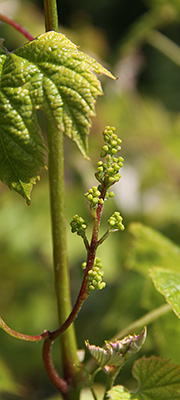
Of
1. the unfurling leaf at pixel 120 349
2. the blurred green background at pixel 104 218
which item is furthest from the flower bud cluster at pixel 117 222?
the blurred green background at pixel 104 218

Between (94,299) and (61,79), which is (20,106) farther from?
(94,299)

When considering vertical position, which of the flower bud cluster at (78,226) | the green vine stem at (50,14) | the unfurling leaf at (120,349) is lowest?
the unfurling leaf at (120,349)

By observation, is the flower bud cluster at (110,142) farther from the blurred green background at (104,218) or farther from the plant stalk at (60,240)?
the blurred green background at (104,218)

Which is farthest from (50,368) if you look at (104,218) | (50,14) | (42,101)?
(104,218)

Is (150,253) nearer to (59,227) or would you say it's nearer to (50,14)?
(59,227)

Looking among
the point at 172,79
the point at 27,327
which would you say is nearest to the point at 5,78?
the point at 27,327

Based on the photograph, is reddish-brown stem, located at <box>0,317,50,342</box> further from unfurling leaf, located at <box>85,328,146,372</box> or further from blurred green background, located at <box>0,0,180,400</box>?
blurred green background, located at <box>0,0,180,400</box>
